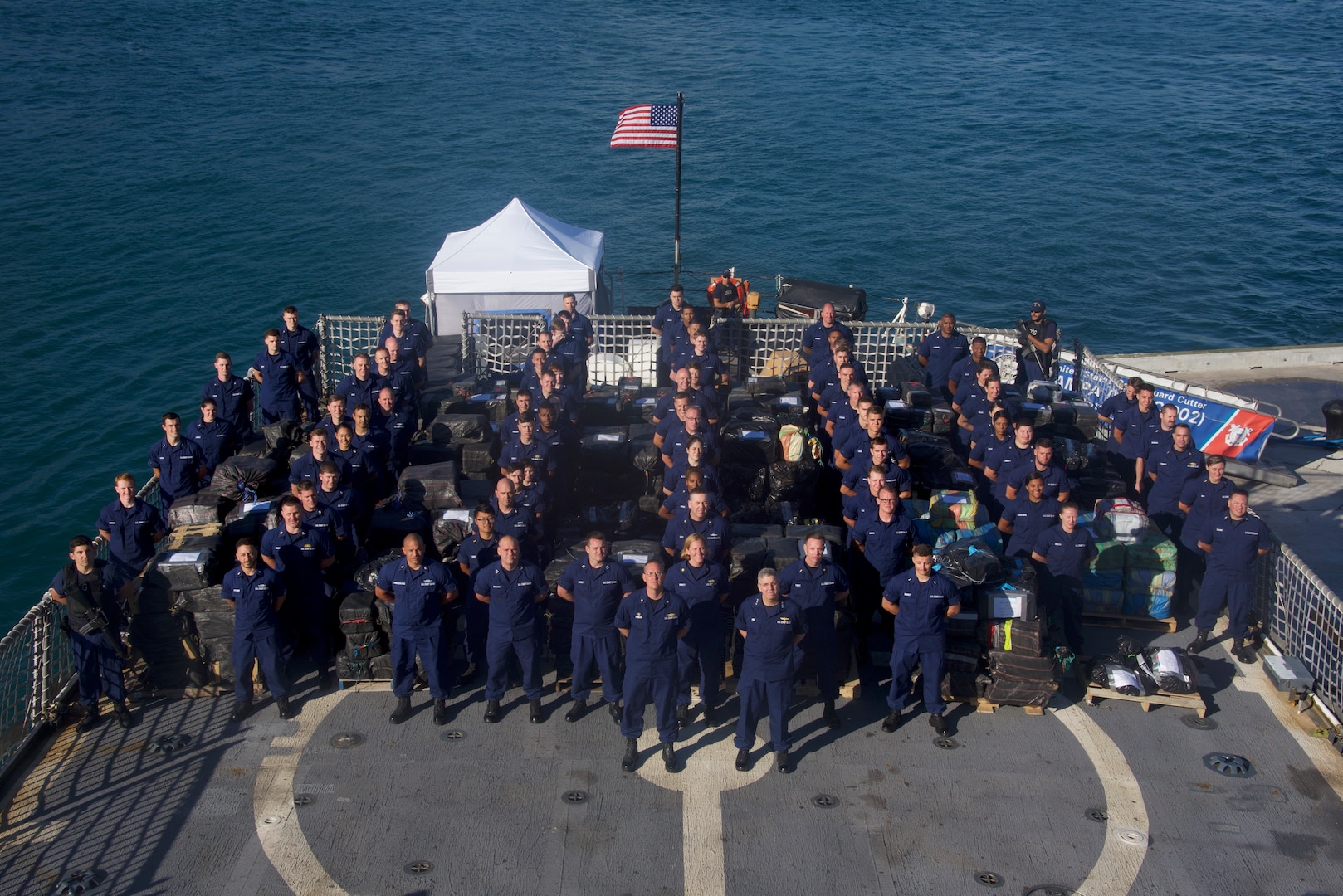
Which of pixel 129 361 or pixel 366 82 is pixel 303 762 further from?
pixel 366 82

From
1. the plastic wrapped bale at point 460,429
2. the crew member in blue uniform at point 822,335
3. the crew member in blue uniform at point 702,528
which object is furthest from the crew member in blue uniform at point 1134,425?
the plastic wrapped bale at point 460,429

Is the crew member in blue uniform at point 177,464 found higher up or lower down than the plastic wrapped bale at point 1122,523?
lower down

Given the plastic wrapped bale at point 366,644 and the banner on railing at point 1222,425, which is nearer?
the plastic wrapped bale at point 366,644

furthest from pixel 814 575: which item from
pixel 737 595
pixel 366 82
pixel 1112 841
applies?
pixel 366 82

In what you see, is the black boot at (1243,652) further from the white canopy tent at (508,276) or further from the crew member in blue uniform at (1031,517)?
the white canopy tent at (508,276)

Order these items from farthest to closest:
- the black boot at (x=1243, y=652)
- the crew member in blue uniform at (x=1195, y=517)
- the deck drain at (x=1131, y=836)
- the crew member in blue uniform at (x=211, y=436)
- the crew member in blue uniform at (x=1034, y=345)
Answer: the crew member in blue uniform at (x=1034, y=345) → the crew member in blue uniform at (x=211, y=436) → the crew member in blue uniform at (x=1195, y=517) → the black boot at (x=1243, y=652) → the deck drain at (x=1131, y=836)

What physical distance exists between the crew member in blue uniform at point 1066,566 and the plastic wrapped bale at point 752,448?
3385 mm

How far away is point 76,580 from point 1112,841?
908 cm

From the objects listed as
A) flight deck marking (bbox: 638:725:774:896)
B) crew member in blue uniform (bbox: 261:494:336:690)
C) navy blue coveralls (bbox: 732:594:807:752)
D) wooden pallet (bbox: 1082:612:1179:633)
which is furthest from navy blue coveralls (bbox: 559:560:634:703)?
wooden pallet (bbox: 1082:612:1179:633)

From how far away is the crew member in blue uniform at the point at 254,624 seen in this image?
9.81 metres

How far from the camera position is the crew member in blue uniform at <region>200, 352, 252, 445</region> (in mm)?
14094

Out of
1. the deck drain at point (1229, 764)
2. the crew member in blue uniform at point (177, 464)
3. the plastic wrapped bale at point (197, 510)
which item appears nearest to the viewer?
the deck drain at point (1229, 764)

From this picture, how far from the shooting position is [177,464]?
1268 cm

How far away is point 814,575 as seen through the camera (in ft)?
32.4
